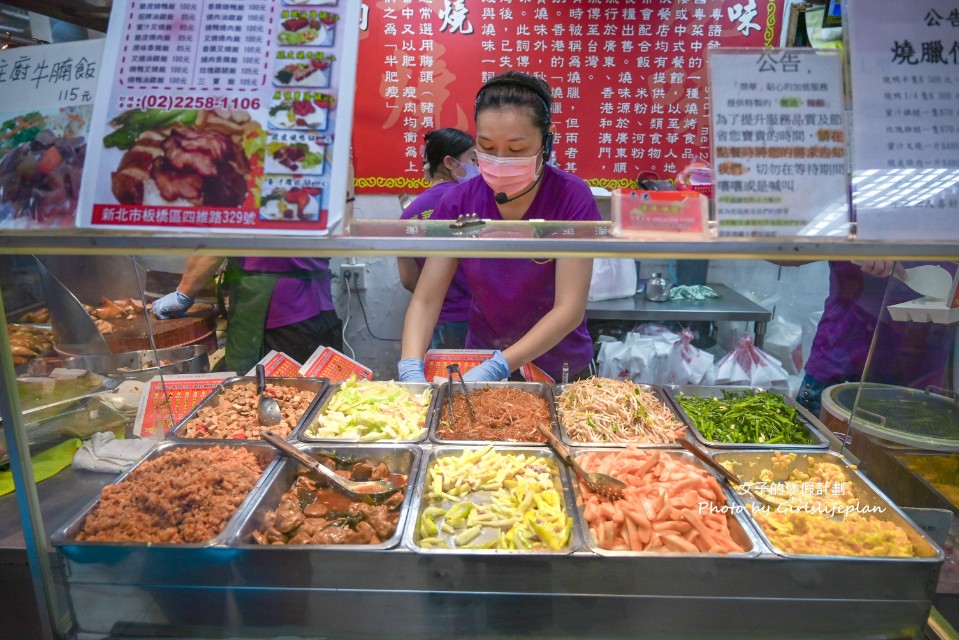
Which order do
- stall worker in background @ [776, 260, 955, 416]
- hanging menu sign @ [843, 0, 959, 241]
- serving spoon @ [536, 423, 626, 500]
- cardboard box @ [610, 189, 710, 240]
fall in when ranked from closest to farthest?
1. hanging menu sign @ [843, 0, 959, 241]
2. cardboard box @ [610, 189, 710, 240]
3. serving spoon @ [536, 423, 626, 500]
4. stall worker in background @ [776, 260, 955, 416]

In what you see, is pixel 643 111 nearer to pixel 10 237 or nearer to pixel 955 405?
pixel 955 405

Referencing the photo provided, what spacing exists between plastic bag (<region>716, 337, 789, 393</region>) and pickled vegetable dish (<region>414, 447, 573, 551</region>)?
3.13 meters

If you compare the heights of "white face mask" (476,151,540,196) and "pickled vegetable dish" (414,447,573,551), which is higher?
"white face mask" (476,151,540,196)

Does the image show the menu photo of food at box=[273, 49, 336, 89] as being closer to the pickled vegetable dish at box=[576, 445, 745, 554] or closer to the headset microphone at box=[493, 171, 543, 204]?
the pickled vegetable dish at box=[576, 445, 745, 554]

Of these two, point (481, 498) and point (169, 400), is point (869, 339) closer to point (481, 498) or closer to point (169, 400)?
point (481, 498)

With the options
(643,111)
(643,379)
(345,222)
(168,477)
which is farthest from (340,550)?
(643,111)

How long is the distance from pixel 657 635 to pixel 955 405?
60.4 inches

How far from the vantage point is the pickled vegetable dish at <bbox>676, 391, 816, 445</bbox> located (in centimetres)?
264

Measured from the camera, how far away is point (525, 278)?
3424 millimetres

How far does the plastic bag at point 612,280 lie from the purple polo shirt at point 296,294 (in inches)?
97.1

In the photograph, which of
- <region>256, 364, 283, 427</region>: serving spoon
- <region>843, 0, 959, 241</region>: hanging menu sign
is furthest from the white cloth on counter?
<region>843, 0, 959, 241</region>: hanging menu sign

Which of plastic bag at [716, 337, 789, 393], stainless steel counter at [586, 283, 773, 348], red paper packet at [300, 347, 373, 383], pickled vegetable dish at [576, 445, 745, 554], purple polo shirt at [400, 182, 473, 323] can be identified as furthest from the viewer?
stainless steel counter at [586, 283, 773, 348]

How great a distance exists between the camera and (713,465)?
88.6 inches

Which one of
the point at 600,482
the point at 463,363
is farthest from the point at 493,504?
the point at 463,363
